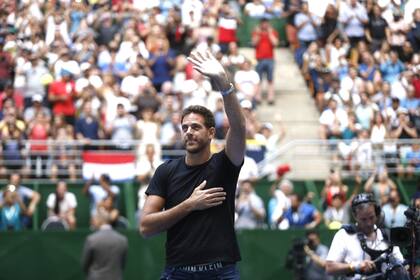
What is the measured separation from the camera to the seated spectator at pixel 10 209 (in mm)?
18797

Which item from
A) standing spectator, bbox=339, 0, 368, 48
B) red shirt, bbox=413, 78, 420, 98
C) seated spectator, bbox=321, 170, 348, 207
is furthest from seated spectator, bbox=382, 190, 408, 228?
standing spectator, bbox=339, 0, 368, 48

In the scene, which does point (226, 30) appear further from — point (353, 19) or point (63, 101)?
point (63, 101)

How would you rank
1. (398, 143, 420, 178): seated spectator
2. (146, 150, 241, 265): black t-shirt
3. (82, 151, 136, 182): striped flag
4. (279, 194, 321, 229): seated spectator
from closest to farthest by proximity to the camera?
(146, 150, 241, 265): black t-shirt
(279, 194, 321, 229): seated spectator
(82, 151, 136, 182): striped flag
(398, 143, 420, 178): seated spectator

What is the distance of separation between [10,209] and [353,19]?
959cm

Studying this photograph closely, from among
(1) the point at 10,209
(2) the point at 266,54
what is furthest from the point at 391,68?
(1) the point at 10,209

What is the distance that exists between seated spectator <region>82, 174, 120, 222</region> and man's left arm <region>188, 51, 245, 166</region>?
11.8m

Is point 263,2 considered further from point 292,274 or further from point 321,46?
point 292,274

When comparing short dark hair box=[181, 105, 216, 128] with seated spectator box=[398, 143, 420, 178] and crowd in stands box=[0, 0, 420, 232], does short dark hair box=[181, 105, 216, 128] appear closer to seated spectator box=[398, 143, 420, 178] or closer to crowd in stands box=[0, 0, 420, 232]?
crowd in stands box=[0, 0, 420, 232]

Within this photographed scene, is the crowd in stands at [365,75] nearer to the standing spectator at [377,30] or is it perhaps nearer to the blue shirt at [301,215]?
the standing spectator at [377,30]

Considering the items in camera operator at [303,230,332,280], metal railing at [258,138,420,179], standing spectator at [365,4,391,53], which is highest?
standing spectator at [365,4,391,53]

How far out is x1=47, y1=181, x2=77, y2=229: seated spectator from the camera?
19.2m

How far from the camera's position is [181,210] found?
24.4ft

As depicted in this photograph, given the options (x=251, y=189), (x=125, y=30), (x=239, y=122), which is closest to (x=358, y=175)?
(x=251, y=189)

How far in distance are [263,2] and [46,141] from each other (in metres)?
7.48
